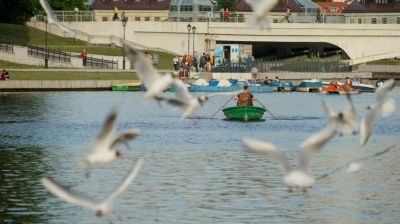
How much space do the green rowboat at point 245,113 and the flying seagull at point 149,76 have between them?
60.9 meters

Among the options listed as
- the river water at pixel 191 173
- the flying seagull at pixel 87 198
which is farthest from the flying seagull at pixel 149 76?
the river water at pixel 191 173

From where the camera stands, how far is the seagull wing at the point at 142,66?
13706 mm

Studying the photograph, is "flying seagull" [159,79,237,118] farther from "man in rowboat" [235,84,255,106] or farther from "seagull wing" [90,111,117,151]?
"man in rowboat" [235,84,255,106]

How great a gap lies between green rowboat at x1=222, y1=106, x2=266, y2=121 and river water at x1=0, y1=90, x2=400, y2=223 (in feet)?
2.27

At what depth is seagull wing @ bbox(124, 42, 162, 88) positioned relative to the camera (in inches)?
540

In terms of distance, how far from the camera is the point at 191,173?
47281 mm

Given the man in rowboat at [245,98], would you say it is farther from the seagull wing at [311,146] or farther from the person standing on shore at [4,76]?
the seagull wing at [311,146]

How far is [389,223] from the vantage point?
3425cm

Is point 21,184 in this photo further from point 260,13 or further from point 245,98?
point 245,98

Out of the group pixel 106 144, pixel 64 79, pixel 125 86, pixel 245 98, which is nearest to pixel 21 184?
pixel 106 144

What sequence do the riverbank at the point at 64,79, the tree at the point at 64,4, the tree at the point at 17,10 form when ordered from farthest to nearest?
the tree at the point at 64,4 < the tree at the point at 17,10 < the riverbank at the point at 64,79

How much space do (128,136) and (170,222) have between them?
20.1 m

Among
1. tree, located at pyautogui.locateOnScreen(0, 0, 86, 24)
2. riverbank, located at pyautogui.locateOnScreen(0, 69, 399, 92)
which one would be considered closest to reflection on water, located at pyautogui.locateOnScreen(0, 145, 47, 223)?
riverbank, located at pyautogui.locateOnScreen(0, 69, 399, 92)

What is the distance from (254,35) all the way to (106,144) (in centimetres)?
14254
